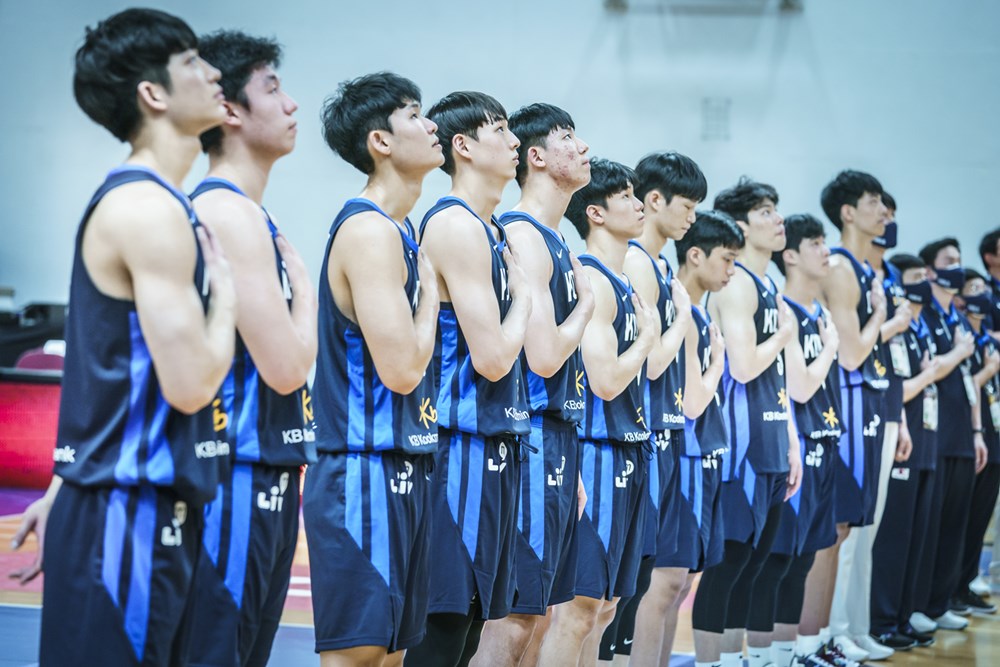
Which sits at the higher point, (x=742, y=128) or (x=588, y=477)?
(x=742, y=128)

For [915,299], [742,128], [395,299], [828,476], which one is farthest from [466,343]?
[742,128]

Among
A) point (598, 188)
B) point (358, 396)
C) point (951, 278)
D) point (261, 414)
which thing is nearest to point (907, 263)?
point (951, 278)

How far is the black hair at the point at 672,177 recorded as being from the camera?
4.88 metres

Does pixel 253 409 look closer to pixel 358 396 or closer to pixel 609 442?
pixel 358 396

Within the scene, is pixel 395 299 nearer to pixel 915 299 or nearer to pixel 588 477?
pixel 588 477

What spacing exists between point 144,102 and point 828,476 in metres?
4.31

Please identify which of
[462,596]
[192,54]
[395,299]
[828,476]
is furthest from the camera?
[828,476]

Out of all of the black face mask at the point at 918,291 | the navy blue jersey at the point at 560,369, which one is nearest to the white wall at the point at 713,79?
the black face mask at the point at 918,291

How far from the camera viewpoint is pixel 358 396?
3045mm

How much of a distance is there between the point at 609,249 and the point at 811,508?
1.92m

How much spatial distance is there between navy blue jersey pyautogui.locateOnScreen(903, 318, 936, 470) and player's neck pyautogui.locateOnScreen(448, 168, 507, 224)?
4068mm

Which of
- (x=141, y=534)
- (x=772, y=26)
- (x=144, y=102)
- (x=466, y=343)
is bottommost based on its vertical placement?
(x=141, y=534)

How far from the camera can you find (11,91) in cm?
1221

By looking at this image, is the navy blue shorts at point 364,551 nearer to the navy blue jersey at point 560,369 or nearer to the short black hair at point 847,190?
the navy blue jersey at point 560,369
